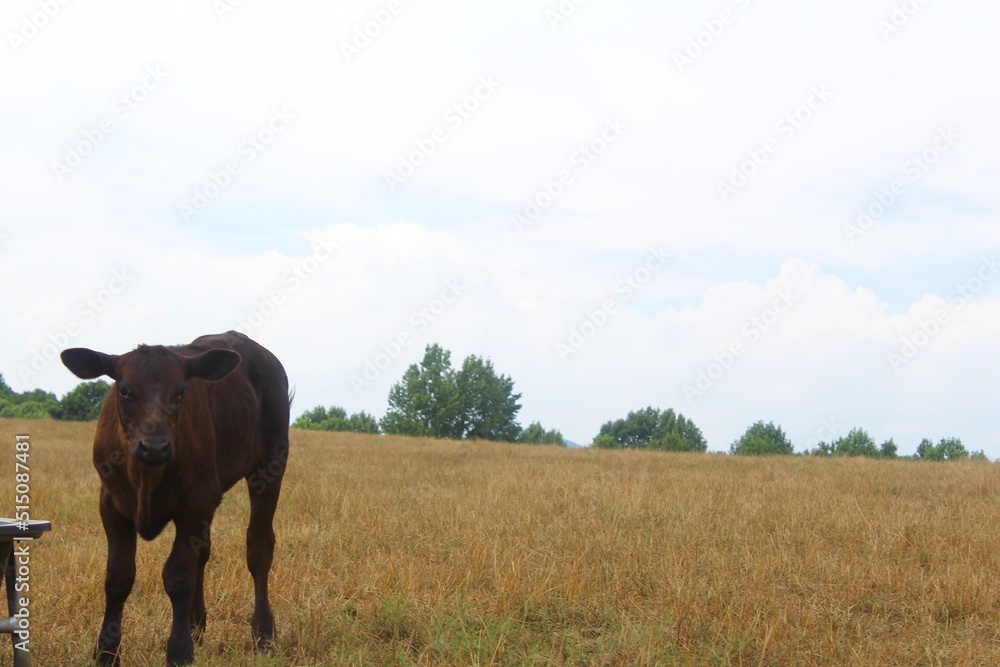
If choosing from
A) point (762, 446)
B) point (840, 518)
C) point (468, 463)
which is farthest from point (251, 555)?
point (762, 446)

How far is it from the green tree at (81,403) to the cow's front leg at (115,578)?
176 ft

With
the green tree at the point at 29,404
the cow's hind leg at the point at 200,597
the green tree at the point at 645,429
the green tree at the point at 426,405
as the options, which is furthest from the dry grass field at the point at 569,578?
the green tree at the point at 645,429

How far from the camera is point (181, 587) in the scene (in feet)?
16.6

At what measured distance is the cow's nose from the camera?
14.7 ft

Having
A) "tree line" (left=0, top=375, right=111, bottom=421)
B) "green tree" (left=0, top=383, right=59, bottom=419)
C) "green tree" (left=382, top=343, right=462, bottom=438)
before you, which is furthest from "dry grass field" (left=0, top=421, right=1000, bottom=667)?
"green tree" (left=382, top=343, right=462, bottom=438)

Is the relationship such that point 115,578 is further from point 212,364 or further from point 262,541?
point 212,364

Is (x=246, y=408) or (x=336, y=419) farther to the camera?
(x=336, y=419)

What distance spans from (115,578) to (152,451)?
1.16 metres

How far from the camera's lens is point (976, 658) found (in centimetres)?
527

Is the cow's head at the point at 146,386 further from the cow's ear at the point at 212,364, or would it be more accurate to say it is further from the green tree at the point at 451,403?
the green tree at the point at 451,403

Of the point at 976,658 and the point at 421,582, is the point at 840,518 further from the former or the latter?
the point at 421,582

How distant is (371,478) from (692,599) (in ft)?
29.0

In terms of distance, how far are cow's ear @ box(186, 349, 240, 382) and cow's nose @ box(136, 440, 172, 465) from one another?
0.83m


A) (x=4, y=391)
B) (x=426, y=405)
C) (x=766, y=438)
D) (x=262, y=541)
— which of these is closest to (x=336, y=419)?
(x=426, y=405)
